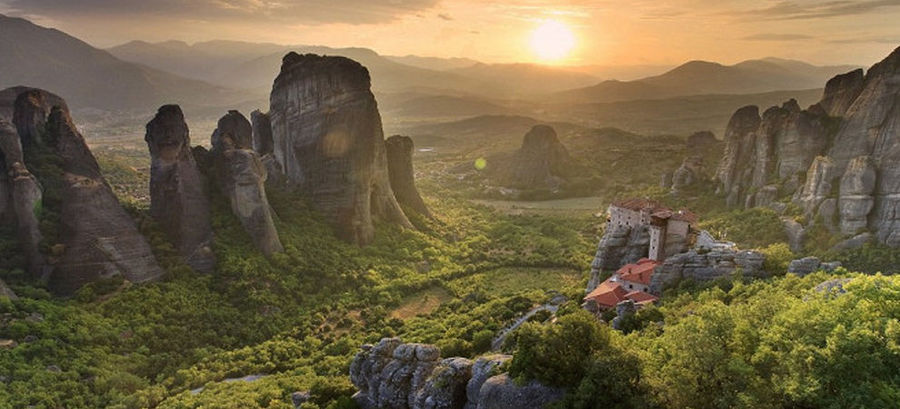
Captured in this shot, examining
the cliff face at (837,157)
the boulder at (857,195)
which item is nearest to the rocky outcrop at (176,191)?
the boulder at (857,195)

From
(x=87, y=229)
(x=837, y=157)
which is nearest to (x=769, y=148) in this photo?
(x=837, y=157)

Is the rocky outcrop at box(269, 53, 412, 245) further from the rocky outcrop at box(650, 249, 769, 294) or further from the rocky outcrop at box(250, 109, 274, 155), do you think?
the rocky outcrop at box(650, 249, 769, 294)

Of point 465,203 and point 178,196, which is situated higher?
point 178,196

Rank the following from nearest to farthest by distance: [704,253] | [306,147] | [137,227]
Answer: [704,253] < [137,227] < [306,147]

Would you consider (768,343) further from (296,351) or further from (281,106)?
(281,106)

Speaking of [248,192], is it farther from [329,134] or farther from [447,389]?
[447,389]

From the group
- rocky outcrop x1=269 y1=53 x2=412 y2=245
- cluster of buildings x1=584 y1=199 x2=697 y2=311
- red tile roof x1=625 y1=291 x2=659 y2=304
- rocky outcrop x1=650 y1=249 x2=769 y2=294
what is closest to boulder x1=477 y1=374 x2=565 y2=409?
cluster of buildings x1=584 y1=199 x2=697 y2=311

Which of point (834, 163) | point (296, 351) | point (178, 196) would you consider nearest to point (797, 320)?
point (296, 351)
